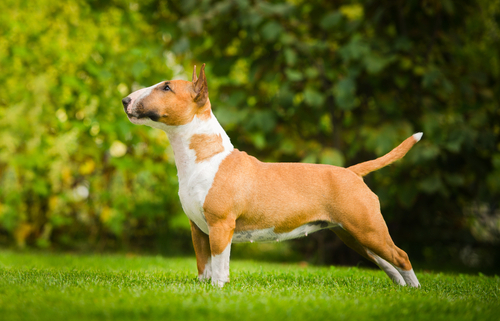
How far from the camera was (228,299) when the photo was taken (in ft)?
10.0

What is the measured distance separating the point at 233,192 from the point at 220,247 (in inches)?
18.3

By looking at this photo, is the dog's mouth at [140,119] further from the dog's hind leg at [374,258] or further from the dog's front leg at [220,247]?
the dog's hind leg at [374,258]

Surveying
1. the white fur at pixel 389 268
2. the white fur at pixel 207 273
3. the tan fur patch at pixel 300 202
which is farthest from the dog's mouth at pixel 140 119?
the white fur at pixel 389 268

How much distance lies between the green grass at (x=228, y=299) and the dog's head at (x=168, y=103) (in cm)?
138

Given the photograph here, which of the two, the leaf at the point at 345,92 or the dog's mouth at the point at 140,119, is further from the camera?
the leaf at the point at 345,92

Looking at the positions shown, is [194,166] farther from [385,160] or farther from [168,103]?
[385,160]

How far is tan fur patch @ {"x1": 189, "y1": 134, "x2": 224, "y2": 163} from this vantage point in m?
3.76

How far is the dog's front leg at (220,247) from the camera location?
11.6ft

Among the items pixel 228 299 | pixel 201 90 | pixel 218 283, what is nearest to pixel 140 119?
pixel 201 90

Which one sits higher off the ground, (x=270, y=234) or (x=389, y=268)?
(x=270, y=234)

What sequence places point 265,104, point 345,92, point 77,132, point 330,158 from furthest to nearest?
point 77,132 → point 265,104 → point 345,92 → point 330,158

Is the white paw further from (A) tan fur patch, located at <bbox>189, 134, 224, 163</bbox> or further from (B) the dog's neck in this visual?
(A) tan fur patch, located at <bbox>189, 134, 224, 163</bbox>

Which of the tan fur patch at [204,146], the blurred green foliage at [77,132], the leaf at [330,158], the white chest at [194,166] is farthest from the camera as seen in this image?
the blurred green foliage at [77,132]

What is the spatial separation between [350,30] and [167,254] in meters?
6.13
